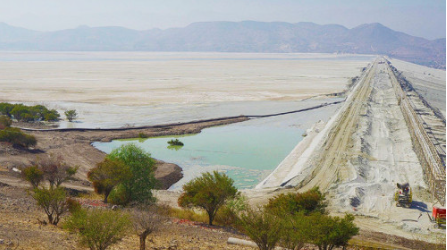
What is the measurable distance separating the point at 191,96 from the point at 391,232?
56.9 m

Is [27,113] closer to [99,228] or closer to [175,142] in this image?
[175,142]

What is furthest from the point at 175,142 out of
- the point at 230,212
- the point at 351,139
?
the point at 230,212

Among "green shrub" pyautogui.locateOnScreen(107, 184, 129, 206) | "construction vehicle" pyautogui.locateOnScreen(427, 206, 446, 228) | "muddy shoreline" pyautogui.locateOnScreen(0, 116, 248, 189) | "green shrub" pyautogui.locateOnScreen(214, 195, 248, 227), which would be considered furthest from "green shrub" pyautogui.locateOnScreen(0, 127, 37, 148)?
"construction vehicle" pyautogui.locateOnScreen(427, 206, 446, 228)

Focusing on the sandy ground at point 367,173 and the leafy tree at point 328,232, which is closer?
the leafy tree at point 328,232

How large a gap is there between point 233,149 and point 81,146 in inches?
530

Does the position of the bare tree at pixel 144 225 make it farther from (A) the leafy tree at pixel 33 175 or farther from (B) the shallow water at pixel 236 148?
(B) the shallow water at pixel 236 148

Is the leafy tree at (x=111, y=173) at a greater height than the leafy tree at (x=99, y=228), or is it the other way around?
the leafy tree at (x=99, y=228)

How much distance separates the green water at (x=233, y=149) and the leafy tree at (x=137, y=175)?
636 centimetres

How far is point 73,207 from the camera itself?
16938 millimetres

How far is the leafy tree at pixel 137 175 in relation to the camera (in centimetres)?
2161

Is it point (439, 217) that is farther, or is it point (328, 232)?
point (439, 217)

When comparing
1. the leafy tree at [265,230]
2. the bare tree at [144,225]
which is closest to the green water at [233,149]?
the bare tree at [144,225]

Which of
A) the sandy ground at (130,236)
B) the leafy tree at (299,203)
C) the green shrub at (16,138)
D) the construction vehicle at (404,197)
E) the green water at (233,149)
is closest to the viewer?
the sandy ground at (130,236)

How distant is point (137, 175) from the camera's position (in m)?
22.0
